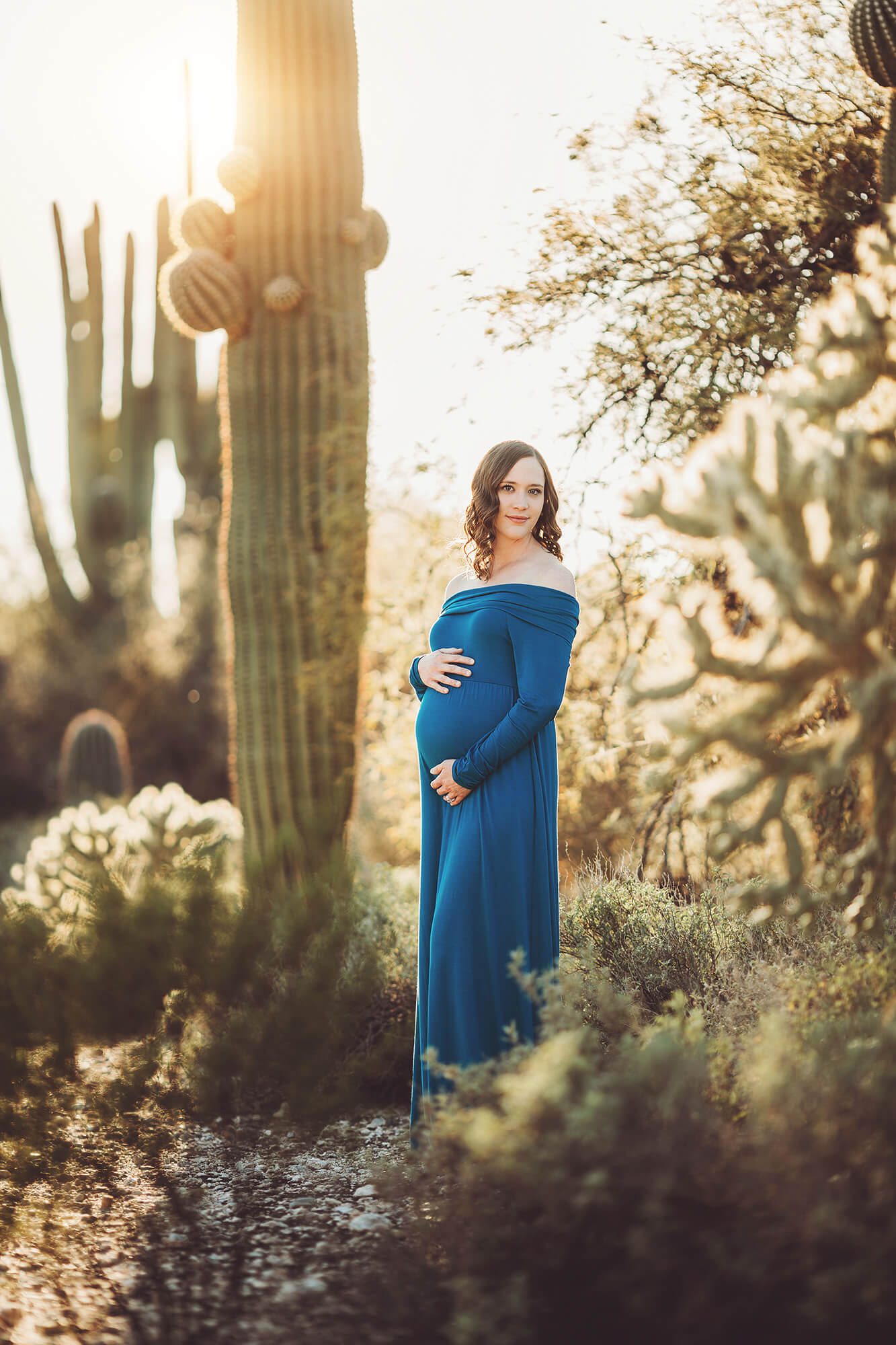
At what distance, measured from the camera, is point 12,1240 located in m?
3.17

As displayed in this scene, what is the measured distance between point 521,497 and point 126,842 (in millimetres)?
3900

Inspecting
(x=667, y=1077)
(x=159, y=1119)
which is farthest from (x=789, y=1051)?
(x=159, y=1119)

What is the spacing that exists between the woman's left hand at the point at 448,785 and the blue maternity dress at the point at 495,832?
3cm

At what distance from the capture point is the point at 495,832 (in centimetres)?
338

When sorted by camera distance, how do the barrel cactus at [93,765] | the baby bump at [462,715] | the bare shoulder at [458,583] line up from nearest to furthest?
the baby bump at [462,715] < the bare shoulder at [458,583] < the barrel cactus at [93,765]

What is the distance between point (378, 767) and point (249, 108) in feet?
12.4

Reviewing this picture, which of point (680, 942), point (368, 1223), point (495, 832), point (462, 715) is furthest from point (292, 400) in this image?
point (368, 1223)

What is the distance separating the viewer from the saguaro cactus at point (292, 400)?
Result: 240 inches

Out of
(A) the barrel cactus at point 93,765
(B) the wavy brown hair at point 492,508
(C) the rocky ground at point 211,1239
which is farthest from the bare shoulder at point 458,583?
(A) the barrel cactus at point 93,765

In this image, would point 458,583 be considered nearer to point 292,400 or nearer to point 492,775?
point 492,775

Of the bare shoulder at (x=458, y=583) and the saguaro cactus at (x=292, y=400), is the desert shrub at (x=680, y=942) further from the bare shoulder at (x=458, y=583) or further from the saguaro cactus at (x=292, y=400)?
the saguaro cactus at (x=292, y=400)

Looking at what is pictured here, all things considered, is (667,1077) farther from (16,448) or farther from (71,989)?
(16,448)

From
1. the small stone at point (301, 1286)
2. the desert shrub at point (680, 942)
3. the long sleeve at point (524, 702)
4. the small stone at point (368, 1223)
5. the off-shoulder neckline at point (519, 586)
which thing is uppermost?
the off-shoulder neckline at point (519, 586)

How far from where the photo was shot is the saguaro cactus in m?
6.11
